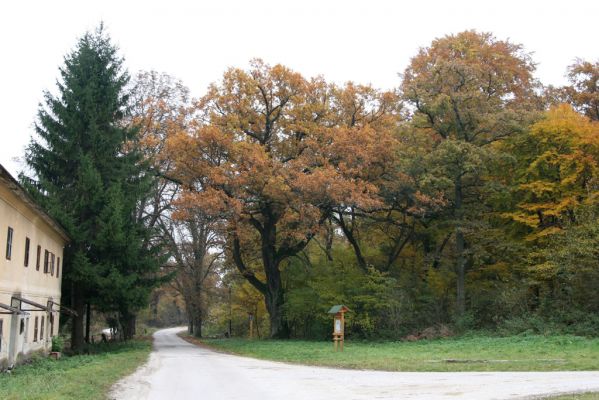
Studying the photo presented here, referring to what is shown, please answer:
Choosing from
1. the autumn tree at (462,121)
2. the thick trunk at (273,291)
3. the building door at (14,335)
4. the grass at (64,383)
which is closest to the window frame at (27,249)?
the building door at (14,335)

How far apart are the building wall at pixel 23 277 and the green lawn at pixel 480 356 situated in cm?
1003

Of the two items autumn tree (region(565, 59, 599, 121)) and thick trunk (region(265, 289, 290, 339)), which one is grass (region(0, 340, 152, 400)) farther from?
autumn tree (region(565, 59, 599, 121))

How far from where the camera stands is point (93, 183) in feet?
101

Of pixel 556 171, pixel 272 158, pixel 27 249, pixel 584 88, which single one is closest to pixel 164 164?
pixel 272 158

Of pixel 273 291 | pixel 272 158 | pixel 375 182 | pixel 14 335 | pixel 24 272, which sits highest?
pixel 272 158

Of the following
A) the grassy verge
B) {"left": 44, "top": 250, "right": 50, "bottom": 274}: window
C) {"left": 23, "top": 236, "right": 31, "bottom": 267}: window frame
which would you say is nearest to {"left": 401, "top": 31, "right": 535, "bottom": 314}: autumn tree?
{"left": 44, "top": 250, "right": 50, "bottom": 274}: window

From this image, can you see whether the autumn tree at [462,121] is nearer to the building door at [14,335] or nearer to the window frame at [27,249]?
the window frame at [27,249]

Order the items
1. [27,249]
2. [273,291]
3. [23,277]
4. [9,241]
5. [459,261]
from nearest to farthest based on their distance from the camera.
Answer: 1. [9,241]
2. [23,277]
3. [27,249]
4. [459,261]
5. [273,291]

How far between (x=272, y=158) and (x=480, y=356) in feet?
64.6

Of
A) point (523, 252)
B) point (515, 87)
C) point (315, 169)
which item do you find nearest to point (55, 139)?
point (315, 169)

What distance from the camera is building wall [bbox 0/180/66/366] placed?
20.2 meters

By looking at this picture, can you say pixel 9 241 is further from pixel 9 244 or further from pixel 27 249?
pixel 27 249

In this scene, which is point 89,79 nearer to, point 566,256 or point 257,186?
point 257,186

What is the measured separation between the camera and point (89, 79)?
3322cm
